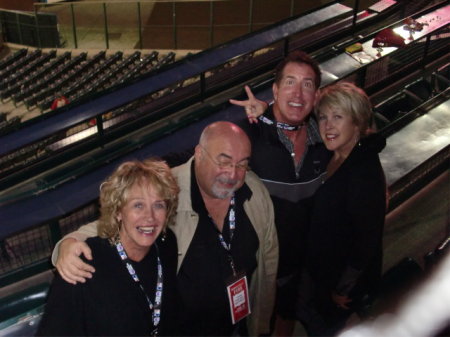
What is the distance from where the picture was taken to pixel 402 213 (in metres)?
4.34

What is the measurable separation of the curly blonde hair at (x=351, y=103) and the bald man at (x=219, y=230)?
0.56 meters

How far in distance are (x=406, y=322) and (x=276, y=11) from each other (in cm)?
1403

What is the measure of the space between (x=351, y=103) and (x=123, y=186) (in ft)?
4.14

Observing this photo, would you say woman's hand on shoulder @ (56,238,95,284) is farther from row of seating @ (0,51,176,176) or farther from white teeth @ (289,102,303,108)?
row of seating @ (0,51,176,176)

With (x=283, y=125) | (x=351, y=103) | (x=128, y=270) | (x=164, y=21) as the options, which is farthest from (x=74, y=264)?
(x=164, y=21)

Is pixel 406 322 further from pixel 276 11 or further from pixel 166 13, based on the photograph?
pixel 166 13

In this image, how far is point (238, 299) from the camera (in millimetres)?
2670

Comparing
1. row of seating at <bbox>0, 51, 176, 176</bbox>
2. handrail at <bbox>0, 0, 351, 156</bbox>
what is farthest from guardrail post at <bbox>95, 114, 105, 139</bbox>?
row of seating at <bbox>0, 51, 176, 176</bbox>

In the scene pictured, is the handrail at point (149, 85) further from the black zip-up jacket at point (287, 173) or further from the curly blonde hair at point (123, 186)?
the curly blonde hair at point (123, 186)

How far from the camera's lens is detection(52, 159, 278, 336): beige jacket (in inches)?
96.2

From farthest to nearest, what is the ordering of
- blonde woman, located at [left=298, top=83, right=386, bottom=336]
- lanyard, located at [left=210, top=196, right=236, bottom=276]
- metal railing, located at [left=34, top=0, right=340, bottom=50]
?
metal railing, located at [left=34, top=0, right=340, bottom=50] → blonde woman, located at [left=298, top=83, right=386, bottom=336] → lanyard, located at [left=210, top=196, right=236, bottom=276]

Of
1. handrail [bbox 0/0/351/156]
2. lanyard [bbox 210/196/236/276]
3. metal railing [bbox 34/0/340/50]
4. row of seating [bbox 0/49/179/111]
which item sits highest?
lanyard [bbox 210/196/236/276]

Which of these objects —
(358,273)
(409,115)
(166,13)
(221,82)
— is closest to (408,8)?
(221,82)

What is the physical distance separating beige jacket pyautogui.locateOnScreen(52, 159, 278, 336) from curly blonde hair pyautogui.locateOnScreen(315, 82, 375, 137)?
21.8 inches
